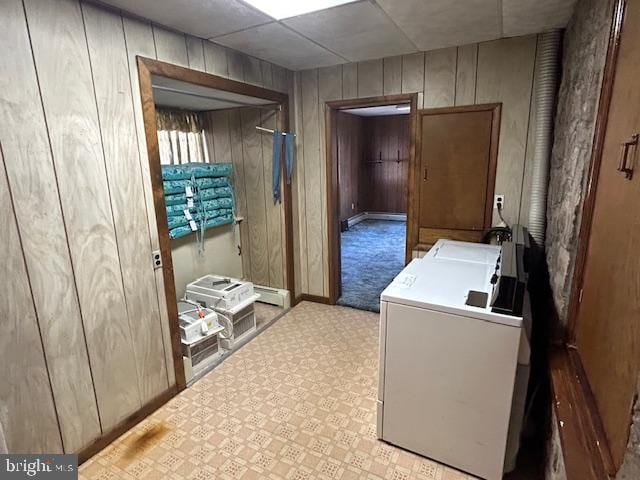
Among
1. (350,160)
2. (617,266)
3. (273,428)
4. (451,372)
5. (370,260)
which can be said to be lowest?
(273,428)

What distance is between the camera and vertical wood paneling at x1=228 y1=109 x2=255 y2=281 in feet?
11.2

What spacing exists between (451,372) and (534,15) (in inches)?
81.3

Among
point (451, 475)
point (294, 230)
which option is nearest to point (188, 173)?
point (294, 230)

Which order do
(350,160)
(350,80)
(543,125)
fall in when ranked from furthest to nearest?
(350,160) < (350,80) < (543,125)

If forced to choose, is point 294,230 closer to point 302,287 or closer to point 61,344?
point 302,287

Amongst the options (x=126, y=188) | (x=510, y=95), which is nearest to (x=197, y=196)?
(x=126, y=188)

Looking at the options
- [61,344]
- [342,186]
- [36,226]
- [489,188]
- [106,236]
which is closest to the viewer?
[36,226]

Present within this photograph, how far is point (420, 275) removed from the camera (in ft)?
6.21

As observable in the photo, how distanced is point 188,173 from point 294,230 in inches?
44.0

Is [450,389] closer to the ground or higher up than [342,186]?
closer to the ground

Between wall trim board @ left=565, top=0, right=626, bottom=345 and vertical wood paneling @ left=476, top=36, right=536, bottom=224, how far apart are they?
4.28 feet

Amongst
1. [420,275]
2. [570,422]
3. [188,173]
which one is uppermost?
[188,173]

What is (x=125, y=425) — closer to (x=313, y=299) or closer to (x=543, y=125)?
(x=313, y=299)

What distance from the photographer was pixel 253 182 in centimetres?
345
